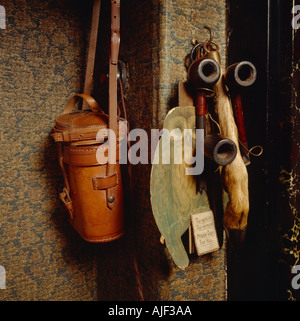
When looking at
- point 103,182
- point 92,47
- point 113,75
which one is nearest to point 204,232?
point 103,182

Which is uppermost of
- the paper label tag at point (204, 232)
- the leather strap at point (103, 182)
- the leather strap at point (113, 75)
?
the leather strap at point (113, 75)

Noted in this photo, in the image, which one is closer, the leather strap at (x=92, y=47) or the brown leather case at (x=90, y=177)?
the brown leather case at (x=90, y=177)

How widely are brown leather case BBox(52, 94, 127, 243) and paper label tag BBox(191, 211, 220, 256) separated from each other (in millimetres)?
366

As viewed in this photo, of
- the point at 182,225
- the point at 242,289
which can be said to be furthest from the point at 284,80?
the point at 242,289

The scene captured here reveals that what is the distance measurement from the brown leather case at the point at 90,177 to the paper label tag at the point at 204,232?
37 centimetres

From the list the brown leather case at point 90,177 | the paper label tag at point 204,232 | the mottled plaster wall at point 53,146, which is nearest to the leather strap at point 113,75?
the brown leather case at point 90,177

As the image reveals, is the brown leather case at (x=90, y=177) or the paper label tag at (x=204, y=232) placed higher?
the brown leather case at (x=90, y=177)

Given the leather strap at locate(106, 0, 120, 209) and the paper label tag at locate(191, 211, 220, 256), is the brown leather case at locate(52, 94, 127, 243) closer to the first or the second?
the leather strap at locate(106, 0, 120, 209)

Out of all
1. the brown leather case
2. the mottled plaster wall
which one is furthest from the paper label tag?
the brown leather case

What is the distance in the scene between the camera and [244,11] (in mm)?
1237

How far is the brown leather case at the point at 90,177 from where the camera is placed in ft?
3.94

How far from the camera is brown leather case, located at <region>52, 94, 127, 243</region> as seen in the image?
120 centimetres

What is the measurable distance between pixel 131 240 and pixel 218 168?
2.11ft

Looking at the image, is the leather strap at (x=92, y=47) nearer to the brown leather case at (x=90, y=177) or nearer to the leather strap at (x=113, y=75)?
the brown leather case at (x=90, y=177)
